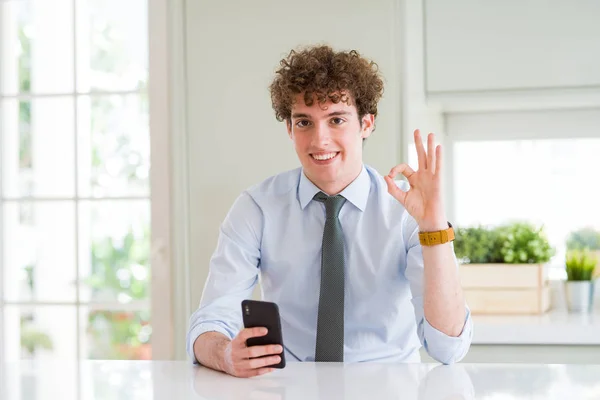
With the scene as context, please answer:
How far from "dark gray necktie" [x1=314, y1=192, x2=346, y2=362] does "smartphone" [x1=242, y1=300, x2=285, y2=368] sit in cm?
33

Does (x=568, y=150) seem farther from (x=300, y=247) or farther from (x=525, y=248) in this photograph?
(x=300, y=247)

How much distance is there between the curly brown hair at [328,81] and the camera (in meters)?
2.04

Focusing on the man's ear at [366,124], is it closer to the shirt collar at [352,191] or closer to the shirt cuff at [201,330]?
the shirt collar at [352,191]

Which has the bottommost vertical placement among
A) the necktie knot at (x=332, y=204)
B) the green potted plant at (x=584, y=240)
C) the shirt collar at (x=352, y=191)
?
the green potted plant at (x=584, y=240)

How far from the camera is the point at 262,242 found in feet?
6.96

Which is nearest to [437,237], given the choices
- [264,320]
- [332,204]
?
[332,204]

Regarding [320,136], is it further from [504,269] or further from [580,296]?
[580,296]

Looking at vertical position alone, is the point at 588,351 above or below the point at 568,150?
below

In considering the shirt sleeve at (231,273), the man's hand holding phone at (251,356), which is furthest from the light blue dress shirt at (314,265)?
the man's hand holding phone at (251,356)

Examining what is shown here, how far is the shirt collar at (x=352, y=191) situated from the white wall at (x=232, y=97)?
0.82 meters

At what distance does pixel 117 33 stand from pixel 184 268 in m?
1.08

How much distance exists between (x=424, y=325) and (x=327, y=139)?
0.53 m

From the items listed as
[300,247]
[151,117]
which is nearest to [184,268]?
[151,117]

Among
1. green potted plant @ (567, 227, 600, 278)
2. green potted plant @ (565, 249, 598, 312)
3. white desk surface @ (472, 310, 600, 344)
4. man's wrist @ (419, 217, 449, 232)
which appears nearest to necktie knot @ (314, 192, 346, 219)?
man's wrist @ (419, 217, 449, 232)
